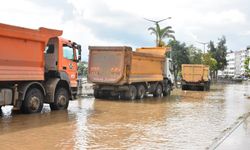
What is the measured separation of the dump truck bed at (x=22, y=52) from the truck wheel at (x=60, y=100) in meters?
1.51

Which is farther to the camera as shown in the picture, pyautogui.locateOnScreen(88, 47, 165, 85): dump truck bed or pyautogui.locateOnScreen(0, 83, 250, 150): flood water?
pyautogui.locateOnScreen(88, 47, 165, 85): dump truck bed

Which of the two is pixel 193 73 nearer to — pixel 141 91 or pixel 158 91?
pixel 158 91

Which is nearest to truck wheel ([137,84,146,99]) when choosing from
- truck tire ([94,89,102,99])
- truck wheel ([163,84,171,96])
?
truck tire ([94,89,102,99])

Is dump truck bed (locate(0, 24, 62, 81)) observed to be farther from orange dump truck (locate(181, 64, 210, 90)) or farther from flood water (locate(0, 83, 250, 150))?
orange dump truck (locate(181, 64, 210, 90))

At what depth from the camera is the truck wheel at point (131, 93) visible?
79.2 ft

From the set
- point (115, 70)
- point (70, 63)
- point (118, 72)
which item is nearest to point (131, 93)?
point (118, 72)

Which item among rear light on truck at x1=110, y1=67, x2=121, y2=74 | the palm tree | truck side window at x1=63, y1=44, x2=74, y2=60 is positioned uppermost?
the palm tree

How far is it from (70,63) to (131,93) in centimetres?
761

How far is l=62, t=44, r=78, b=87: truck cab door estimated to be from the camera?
1698 cm

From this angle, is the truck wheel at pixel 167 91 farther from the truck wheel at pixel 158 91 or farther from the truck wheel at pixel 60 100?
the truck wheel at pixel 60 100

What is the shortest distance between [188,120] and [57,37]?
575cm

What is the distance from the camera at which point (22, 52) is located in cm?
1452

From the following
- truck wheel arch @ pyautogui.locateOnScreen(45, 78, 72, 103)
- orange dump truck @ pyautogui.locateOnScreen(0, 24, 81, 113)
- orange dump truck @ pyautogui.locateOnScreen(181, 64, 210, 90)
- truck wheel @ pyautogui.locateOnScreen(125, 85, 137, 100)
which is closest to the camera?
orange dump truck @ pyautogui.locateOnScreen(0, 24, 81, 113)

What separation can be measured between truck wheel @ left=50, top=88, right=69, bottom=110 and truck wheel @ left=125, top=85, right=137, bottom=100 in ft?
23.5
